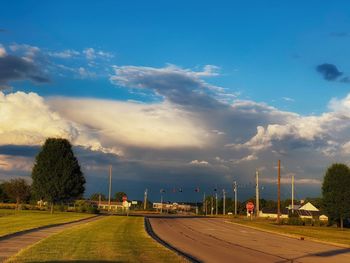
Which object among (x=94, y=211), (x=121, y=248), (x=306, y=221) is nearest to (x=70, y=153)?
(x=94, y=211)

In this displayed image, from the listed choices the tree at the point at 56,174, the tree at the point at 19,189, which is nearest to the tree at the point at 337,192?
the tree at the point at 56,174

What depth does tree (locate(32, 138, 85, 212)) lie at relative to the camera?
6669 centimetres

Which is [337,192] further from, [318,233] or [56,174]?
[56,174]

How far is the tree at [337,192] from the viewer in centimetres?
6675

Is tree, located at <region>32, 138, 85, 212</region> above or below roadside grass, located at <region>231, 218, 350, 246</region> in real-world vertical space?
above

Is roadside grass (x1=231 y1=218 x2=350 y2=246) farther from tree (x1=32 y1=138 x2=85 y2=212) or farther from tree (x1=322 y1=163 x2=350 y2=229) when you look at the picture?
tree (x1=32 y1=138 x2=85 y2=212)

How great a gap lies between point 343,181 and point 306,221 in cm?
959

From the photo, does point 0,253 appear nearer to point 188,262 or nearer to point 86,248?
point 86,248

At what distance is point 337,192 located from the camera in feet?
221

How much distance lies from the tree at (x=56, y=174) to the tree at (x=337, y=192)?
31.9 metres

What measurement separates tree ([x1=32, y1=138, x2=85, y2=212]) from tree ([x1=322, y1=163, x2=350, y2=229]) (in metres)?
31.9

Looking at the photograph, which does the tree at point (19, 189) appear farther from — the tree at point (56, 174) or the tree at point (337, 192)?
the tree at point (337, 192)

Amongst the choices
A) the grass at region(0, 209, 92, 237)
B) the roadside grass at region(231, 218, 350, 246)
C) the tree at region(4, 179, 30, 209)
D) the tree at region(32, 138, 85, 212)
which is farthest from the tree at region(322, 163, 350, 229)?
the tree at region(4, 179, 30, 209)

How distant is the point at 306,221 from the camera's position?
74438 millimetres
